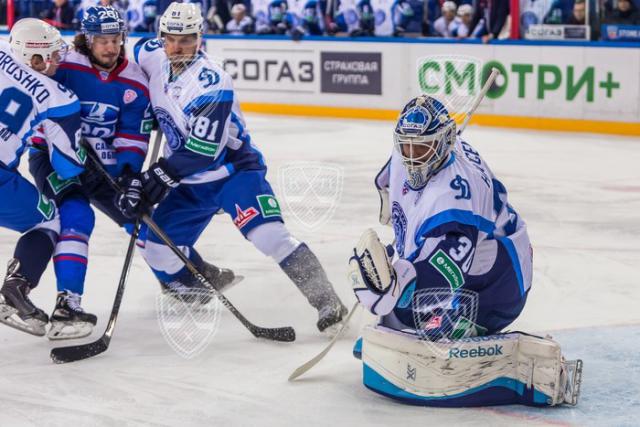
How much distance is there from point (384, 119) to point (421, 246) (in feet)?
22.0

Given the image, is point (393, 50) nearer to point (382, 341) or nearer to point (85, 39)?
point (85, 39)

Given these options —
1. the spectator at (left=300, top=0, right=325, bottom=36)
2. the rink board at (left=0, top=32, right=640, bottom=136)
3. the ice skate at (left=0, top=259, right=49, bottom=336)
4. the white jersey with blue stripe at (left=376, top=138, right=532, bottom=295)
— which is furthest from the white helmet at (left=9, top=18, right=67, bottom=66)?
the spectator at (left=300, top=0, right=325, bottom=36)

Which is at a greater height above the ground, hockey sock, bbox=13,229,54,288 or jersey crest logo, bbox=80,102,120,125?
jersey crest logo, bbox=80,102,120,125

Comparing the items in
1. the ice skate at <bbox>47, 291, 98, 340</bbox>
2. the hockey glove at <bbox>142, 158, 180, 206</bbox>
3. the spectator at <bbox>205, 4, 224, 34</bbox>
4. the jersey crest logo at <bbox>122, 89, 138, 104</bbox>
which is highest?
the jersey crest logo at <bbox>122, 89, 138, 104</bbox>

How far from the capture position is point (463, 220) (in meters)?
2.90

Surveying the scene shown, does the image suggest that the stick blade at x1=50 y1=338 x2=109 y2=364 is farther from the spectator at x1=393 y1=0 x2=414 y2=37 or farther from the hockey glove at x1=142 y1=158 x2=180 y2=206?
the spectator at x1=393 y1=0 x2=414 y2=37

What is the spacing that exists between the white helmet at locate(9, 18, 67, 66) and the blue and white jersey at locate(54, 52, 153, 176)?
0.15 metres

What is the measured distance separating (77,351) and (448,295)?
3.97 feet

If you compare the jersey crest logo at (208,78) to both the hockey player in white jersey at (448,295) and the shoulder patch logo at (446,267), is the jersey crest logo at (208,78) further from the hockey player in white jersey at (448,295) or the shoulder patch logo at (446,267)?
the shoulder patch logo at (446,267)

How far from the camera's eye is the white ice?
3025 mm

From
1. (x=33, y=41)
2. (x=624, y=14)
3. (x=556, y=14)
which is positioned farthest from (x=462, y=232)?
(x=556, y=14)

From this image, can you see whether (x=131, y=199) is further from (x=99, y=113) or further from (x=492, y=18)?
(x=492, y=18)

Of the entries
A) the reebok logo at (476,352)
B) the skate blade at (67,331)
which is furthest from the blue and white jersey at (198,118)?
the reebok logo at (476,352)

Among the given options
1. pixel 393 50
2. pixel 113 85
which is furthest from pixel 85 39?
→ pixel 393 50
